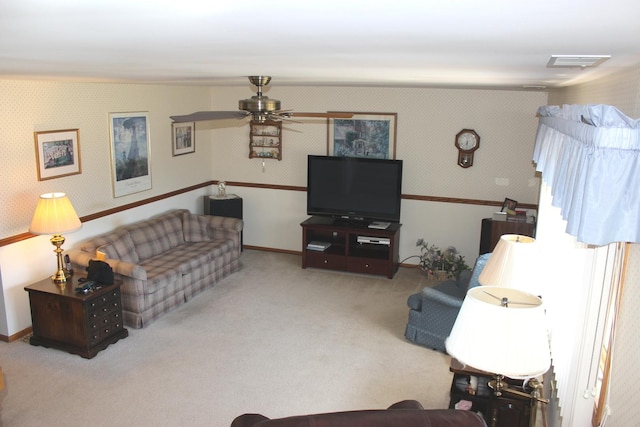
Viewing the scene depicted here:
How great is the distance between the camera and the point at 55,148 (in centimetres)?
536

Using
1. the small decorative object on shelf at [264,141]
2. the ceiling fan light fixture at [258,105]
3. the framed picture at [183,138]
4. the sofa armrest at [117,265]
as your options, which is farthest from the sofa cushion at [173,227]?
the ceiling fan light fixture at [258,105]

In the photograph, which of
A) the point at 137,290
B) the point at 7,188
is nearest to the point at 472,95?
the point at 137,290

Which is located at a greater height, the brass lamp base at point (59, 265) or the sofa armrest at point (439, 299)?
the brass lamp base at point (59, 265)

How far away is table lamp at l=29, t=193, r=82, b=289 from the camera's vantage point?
481cm

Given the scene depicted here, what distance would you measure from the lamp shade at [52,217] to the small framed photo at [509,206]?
15.4ft

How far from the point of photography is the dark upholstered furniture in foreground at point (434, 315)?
16.1 feet

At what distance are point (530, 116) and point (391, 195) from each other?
6.24 ft

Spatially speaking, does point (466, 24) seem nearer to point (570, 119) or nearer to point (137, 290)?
point (570, 119)

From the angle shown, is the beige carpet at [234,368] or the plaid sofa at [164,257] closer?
the beige carpet at [234,368]

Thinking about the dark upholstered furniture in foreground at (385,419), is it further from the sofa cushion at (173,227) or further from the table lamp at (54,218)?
the sofa cushion at (173,227)

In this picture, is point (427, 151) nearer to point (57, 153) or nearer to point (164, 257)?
point (164, 257)

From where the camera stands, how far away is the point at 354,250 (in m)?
7.16

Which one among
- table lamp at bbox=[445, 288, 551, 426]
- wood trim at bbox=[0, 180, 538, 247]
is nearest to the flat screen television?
wood trim at bbox=[0, 180, 538, 247]

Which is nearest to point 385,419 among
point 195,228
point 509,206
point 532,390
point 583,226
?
point 583,226
